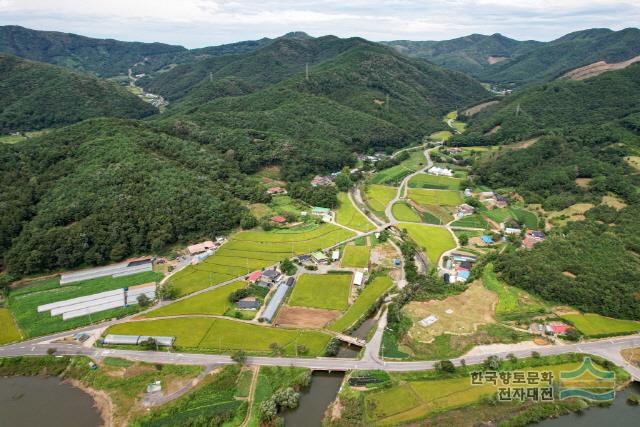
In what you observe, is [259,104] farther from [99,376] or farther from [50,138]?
[99,376]

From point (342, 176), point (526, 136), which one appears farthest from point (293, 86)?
point (526, 136)

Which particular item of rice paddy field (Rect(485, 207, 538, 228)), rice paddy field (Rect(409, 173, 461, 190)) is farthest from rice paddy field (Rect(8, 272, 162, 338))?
rice paddy field (Rect(409, 173, 461, 190))

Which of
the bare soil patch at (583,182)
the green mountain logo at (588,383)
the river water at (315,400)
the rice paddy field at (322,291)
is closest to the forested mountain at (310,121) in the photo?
the rice paddy field at (322,291)

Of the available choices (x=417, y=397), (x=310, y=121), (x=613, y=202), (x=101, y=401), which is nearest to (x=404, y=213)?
(x=613, y=202)

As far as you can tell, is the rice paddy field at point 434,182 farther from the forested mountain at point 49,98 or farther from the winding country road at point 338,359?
the forested mountain at point 49,98

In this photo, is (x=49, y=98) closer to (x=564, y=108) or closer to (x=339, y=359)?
(x=339, y=359)

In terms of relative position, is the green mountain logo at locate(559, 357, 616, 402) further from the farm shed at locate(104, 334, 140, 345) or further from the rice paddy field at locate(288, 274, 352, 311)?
the farm shed at locate(104, 334, 140, 345)
